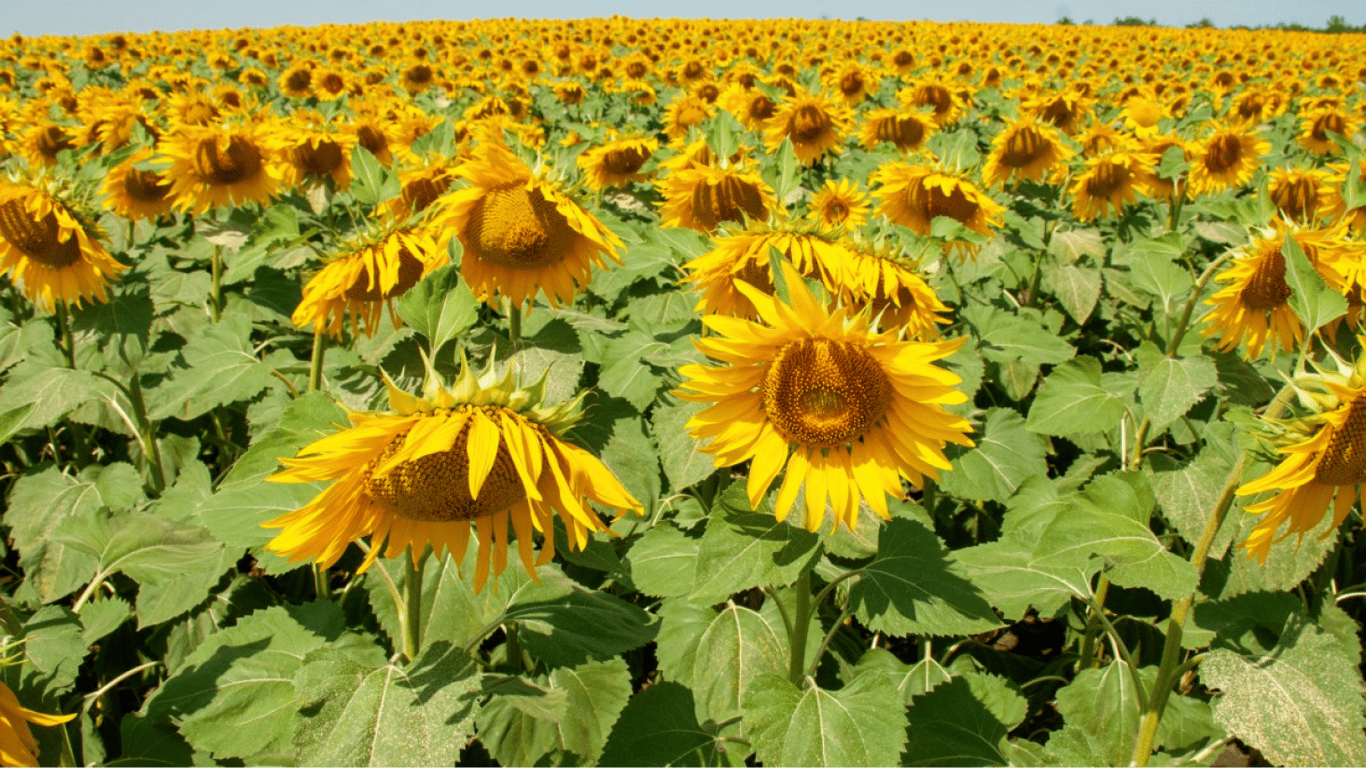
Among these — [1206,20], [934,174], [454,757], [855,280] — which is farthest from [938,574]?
[1206,20]

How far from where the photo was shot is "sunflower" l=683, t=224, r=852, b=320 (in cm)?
214

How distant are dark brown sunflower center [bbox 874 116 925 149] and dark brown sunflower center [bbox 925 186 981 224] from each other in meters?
2.12

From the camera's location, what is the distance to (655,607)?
262 cm

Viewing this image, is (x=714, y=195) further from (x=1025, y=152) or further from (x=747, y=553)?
(x=1025, y=152)

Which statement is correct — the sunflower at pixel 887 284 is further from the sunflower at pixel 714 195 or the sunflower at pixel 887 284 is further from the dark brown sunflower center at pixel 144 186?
the dark brown sunflower center at pixel 144 186

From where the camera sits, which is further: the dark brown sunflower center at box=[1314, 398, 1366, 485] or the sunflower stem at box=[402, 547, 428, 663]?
the sunflower stem at box=[402, 547, 428, 663]

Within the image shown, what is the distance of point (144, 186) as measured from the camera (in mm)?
3916

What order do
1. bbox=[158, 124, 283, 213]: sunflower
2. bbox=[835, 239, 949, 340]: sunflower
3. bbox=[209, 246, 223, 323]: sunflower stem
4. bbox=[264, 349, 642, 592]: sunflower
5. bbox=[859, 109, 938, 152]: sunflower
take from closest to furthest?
bbox=[264, 349, 642, 592]: sunflower
bbox=[835, 239, 949, 340]: sunflower
bbox=[158, 124, 283, 213]: sunflower
bbox=[209, 246, 223, 323]: sunflower stem
bbox=[859, 109, 938, 152]: sunflower

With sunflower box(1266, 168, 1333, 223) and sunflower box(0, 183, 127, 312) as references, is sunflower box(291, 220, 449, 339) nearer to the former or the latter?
sunflower box(0, 183, 127, 312)

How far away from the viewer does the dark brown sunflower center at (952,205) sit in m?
3.36

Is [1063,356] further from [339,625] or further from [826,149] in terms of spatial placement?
[826,149]

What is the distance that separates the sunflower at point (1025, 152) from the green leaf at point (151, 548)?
168 inches

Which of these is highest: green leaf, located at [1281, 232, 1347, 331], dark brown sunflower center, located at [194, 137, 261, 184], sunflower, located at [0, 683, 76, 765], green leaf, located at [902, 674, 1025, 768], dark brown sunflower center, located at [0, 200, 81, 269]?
green leaf, located at [1281, 232, 1347, 331]

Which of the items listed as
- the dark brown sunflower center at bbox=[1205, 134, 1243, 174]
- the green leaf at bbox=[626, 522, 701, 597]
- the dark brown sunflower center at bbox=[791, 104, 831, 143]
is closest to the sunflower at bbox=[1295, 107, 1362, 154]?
the dark brown sunflower center at bbox=[1205, 134, 1243, 174]
